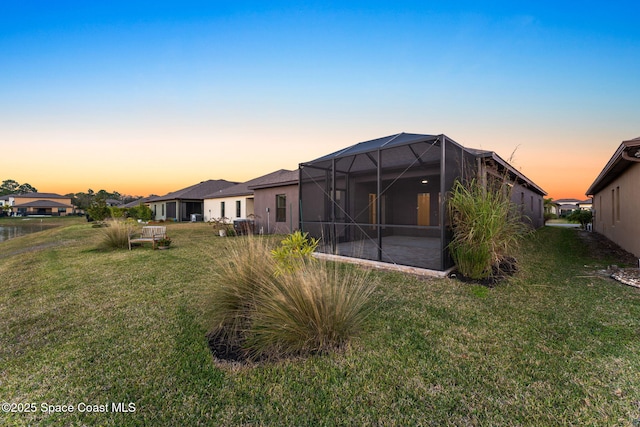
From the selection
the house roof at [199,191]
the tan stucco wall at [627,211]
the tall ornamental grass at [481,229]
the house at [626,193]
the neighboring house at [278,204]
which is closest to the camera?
the tall ornamental grass at [481,229]

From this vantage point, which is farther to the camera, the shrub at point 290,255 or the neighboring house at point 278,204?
the neighboring house at point 278,204

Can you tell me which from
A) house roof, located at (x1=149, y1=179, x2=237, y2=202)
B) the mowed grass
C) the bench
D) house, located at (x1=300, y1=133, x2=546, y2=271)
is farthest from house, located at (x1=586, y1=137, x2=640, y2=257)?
house roof, located at (x1=149, y1=179, x2=237, y2=202)

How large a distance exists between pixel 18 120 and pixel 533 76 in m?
21.6

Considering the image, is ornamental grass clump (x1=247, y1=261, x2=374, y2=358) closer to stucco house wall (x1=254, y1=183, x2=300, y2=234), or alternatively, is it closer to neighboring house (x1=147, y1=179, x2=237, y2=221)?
stucco house wall (x1=254, y1=183, x2=300, y2=234)

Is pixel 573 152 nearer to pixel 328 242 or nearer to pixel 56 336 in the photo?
pixel 328 242

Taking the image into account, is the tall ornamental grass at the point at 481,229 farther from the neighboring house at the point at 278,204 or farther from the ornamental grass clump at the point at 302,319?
the neighboring house at the point at 278,204

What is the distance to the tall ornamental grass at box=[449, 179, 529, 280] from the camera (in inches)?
183

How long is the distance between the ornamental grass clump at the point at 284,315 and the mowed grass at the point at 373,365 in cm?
16

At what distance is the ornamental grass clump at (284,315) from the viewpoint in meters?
2.53

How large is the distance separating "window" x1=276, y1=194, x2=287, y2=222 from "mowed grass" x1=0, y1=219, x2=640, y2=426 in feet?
29.9

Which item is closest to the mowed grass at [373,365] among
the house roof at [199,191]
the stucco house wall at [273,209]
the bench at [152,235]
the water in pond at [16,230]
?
the bench at [152,235]

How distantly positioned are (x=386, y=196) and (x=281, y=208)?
539 centimetres

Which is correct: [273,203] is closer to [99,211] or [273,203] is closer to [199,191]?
[199,191]

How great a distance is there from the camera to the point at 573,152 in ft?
37.2
